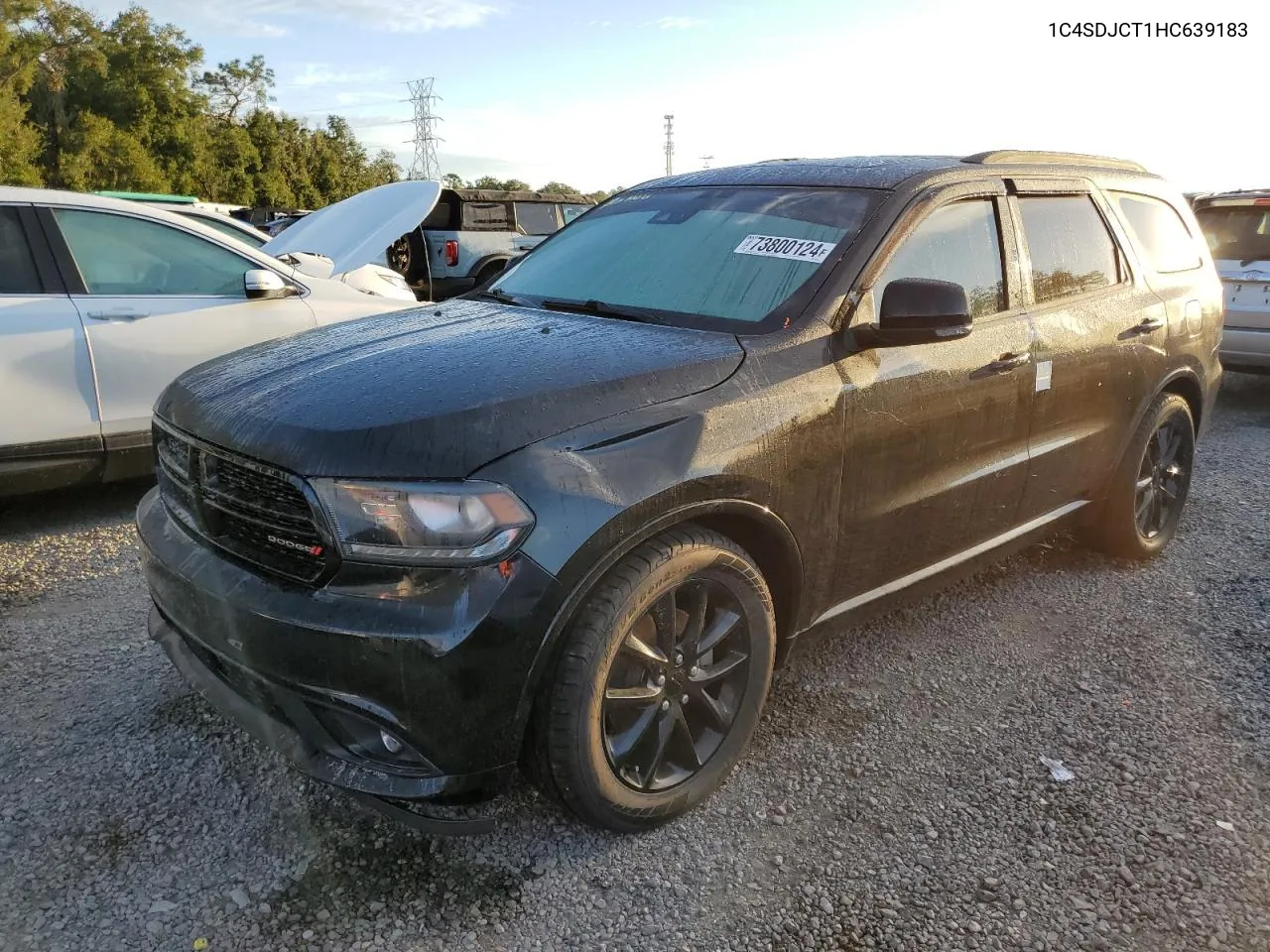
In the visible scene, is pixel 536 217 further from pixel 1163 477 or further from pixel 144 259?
pixel 1163 477

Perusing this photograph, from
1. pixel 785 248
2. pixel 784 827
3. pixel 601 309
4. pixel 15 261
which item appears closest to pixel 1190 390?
pixel 785 248

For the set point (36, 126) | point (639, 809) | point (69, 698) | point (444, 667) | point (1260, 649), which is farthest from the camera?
point (36, 126)

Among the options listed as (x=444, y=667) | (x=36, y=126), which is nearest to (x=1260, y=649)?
(x=444, y=667)

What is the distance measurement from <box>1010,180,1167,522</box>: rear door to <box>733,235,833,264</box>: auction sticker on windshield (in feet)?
3.29

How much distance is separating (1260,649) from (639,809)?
2.70 metres

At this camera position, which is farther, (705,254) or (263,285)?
(263,285)

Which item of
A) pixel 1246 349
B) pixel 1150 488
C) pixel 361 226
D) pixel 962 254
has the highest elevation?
pixel 361 226

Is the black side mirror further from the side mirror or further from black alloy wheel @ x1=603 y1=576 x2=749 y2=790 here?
the side mirror

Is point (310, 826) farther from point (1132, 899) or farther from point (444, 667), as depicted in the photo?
point (1132, 899)

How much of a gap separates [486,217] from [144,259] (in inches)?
333

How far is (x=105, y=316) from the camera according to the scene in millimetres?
4723

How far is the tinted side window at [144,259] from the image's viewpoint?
15.6 ft

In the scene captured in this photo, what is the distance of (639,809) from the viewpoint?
251 cm

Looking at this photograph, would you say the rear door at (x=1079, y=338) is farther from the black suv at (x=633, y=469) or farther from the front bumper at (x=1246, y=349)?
Result: the front bumper at (x=1246, y=349)
